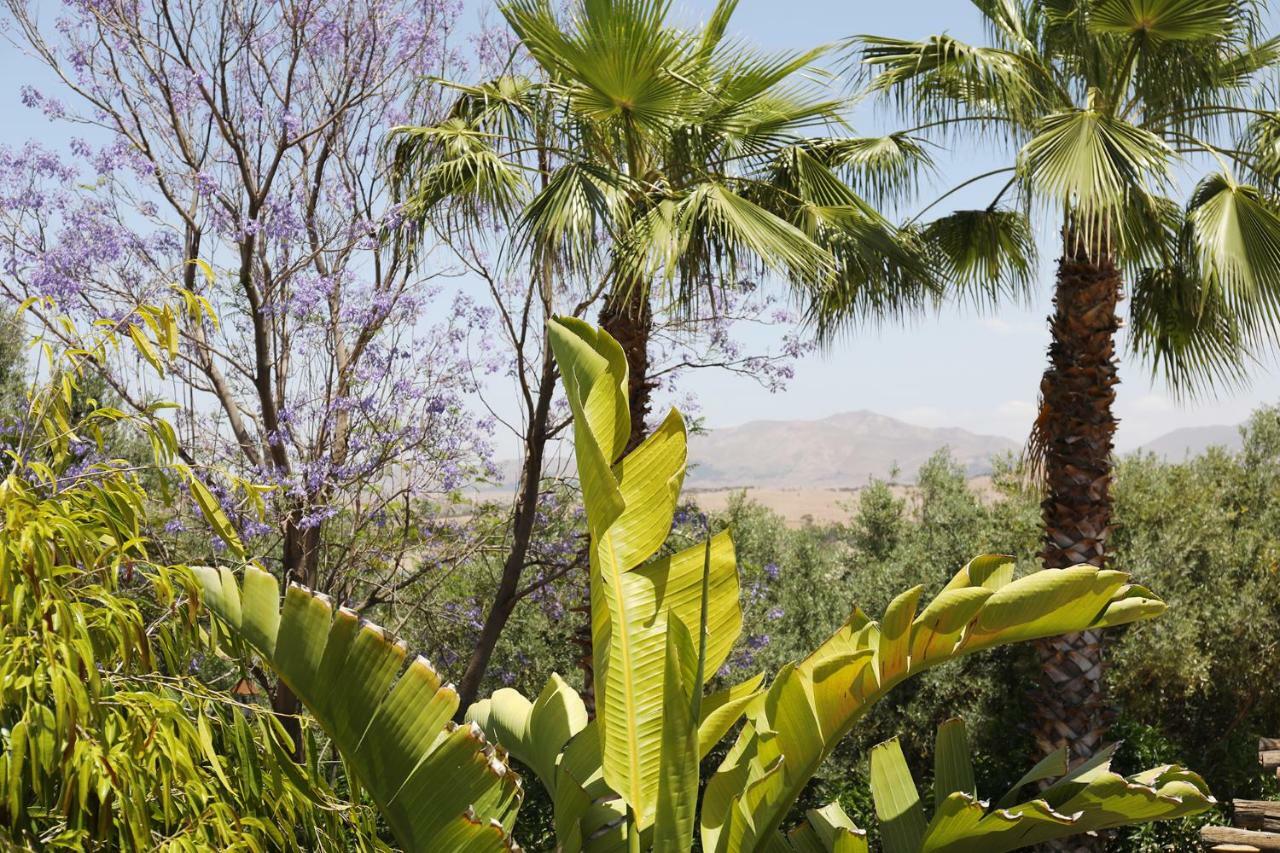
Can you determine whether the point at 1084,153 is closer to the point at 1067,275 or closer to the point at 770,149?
the point at 1067,275

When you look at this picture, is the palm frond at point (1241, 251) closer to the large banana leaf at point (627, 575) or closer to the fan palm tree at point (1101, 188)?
the fan palm tree at point (1101, 188)

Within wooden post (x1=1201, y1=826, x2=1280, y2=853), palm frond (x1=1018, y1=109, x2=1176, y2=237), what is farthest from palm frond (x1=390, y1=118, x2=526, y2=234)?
wooden post (x1=1201, y1=826, x2=1280, y2=853)

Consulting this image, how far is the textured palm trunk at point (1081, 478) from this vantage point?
797cm

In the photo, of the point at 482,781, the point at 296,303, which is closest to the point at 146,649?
the point at 482,781

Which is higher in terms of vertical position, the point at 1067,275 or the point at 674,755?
the point at 1067,275

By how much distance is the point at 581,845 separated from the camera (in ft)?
14.8

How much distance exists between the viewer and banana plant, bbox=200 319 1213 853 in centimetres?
371

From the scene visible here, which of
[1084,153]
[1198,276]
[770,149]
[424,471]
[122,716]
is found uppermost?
[770,149]

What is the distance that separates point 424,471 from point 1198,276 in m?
6.38

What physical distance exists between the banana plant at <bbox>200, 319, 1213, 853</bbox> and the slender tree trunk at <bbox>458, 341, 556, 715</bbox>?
19.3 feet

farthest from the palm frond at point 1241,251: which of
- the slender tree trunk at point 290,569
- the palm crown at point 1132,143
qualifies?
the slender tree trunk at point 290,569

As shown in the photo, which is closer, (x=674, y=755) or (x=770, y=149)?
(x=674, y=755)

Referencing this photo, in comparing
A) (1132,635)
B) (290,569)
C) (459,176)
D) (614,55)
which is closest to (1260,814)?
(1132,635)

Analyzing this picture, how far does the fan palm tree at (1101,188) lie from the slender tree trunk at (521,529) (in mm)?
3044
